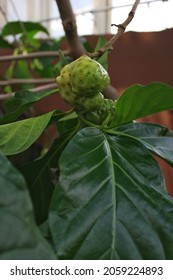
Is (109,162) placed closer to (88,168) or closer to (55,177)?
(88,168)

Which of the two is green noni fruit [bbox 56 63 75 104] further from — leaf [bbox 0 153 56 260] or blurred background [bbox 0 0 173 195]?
blurred background [bbox 0 0 173 195]

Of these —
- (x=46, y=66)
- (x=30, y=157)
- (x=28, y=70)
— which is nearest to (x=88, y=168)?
(x=30, y=157)

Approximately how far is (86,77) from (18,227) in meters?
0.27

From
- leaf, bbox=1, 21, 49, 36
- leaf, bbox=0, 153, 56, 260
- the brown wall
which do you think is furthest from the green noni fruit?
leaf, bbox=1, 21, 49, 36

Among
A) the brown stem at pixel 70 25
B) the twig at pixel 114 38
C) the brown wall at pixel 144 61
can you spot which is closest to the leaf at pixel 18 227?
the twig at pixel 114 38

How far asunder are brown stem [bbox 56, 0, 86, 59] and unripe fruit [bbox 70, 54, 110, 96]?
0.29m

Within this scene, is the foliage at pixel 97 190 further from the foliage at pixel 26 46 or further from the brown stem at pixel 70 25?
the foliage at pixel 26 46

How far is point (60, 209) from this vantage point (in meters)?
0.44

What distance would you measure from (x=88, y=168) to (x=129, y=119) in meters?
0.13

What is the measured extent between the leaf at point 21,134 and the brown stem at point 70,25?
0.31 m

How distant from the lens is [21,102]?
0.72m

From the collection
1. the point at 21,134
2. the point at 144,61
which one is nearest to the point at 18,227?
the point at 21,134

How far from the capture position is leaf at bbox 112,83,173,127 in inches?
21.7

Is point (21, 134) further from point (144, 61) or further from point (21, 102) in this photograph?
point (144, 61)
